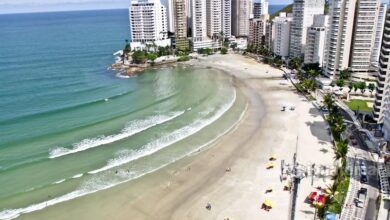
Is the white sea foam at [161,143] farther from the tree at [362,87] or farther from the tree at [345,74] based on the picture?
the tree at [345,74]

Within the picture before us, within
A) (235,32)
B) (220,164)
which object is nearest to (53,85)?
(220,164)

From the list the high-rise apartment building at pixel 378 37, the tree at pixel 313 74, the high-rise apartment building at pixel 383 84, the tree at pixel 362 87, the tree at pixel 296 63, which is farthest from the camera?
the tree at pixel 296 63

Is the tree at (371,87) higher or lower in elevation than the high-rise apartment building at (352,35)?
lower

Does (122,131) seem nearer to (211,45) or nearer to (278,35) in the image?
(278,35)

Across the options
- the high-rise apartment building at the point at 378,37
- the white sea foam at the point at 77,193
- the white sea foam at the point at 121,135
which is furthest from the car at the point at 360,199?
the high-rise apartment building at the point at 378,37

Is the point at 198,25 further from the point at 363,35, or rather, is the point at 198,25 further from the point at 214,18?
the point at 363,35

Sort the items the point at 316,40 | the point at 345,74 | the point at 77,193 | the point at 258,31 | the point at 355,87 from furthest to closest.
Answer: the point at 258,31 → the point at 316,40 → the point at 345,74 → the point at 355,87 → the point at 77,193

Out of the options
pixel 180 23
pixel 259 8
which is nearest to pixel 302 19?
pixel 180 23
